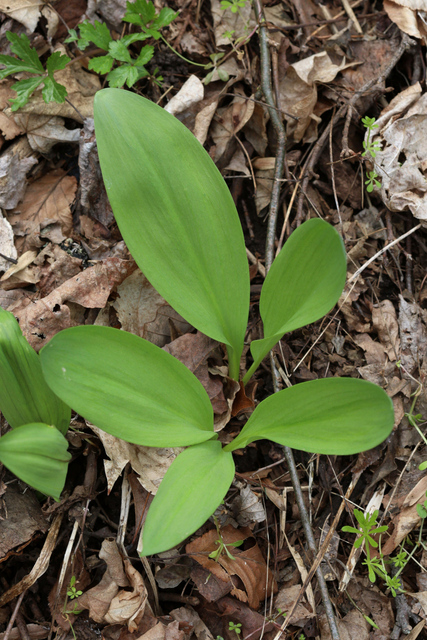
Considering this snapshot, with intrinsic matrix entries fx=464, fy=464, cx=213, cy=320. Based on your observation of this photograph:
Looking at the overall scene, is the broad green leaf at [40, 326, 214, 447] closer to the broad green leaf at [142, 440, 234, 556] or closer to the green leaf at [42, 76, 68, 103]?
the broad green leaf at [142, 440, 234, 556]

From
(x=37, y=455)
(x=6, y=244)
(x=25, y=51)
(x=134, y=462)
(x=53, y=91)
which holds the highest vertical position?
(x=25, y=51)

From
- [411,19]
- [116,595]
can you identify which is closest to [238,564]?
[116,595]

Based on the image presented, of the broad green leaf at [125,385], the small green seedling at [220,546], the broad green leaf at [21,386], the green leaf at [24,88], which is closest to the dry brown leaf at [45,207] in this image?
the green leaf at [24,88]

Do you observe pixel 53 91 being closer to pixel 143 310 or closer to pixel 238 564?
pixel 143 310

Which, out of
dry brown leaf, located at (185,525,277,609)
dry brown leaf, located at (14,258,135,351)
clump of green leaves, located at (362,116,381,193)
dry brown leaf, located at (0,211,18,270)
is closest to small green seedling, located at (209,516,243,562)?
dry brown leaf, located at (185,525,277,609)

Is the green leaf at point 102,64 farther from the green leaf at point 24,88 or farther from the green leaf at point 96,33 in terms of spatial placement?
the green leaf at point 24,88

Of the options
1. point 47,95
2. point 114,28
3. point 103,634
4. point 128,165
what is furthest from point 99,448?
point 114,28
